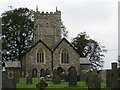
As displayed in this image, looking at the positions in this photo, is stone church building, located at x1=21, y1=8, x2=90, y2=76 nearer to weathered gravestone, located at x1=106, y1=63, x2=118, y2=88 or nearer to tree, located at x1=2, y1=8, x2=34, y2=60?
tree, located at x1=2, y1=8, x2=34, y2=60

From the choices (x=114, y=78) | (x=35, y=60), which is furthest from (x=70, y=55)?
(x=114, y=78)

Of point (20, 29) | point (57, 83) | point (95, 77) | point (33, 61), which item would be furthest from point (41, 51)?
point (95, 77)

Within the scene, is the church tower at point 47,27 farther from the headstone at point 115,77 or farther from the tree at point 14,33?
the headstone at point 115,77

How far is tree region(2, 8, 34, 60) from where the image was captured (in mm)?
71562

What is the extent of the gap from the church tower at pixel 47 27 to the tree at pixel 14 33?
1.60 m

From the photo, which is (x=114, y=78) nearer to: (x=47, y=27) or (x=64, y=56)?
(x=64, y=56)

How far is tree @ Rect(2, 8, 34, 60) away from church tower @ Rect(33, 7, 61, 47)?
1595 millimetres

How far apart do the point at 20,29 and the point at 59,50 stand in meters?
12.6

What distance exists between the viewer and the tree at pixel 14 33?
71.6 meters

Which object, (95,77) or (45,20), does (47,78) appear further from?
(45,20)

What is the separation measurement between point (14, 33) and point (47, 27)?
6.75 metres

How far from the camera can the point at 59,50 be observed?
204 feet

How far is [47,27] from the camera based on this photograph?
74.4 meters

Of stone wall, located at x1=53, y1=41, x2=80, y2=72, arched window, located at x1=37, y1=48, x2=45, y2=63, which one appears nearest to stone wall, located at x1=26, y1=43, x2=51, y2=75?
arched window, located at x1=37, y1=48, x2=45, y2=63
